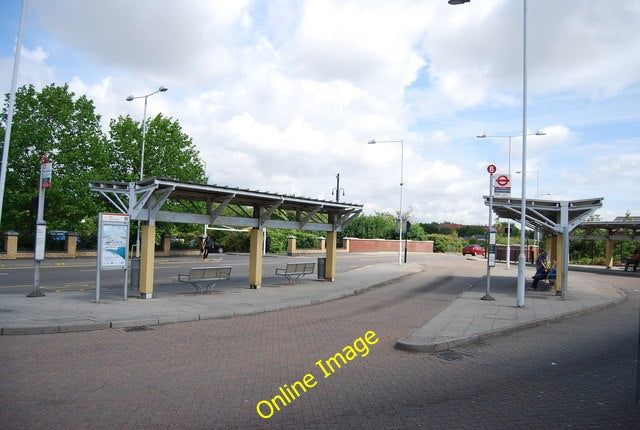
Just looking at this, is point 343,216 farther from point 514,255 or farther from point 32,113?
point 514,255

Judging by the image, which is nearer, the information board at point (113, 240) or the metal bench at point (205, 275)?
the information board at point (113, 240)

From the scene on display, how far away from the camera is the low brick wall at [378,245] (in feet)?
204

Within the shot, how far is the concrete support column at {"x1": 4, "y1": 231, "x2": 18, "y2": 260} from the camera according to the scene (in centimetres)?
2803

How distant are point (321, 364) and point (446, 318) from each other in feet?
17.6

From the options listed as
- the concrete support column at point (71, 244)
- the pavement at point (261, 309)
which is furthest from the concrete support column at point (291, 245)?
the pavement at point (261, 309)

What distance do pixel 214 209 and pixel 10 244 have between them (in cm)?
1938

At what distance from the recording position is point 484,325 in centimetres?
1085

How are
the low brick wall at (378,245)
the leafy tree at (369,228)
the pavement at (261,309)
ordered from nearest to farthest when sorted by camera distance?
the pavement at (261,309) < the low brick wall at (378,245) < the leafy tree at (369,228)

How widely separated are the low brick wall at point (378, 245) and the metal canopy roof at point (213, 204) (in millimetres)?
40505

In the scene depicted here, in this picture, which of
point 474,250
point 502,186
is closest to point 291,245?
point 474,250

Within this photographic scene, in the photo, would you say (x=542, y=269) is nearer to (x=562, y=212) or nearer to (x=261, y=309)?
(x=562, y=212)

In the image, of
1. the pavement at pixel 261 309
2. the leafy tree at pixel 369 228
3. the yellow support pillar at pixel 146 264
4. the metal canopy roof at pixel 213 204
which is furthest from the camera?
the leafy tree at pixel 369 228

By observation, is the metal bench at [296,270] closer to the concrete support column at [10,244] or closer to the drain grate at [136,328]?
the drain grate at [136,328]

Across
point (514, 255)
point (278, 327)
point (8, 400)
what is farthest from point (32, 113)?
point (514, 255)
